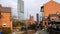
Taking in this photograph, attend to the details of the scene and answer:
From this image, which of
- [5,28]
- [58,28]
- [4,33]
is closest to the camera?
[58,28]

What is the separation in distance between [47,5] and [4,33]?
36941 mm

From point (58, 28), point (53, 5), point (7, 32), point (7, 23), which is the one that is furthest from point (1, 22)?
point (53, 5)

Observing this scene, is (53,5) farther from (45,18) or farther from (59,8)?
(45,18)

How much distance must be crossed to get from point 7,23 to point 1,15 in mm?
2597

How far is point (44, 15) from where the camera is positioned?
7469 cm

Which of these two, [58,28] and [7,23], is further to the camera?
[7,23]

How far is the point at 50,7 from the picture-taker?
243 feet

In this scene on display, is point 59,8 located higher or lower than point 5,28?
higher

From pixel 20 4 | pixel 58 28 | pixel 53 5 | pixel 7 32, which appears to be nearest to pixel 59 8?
pixel 53 5

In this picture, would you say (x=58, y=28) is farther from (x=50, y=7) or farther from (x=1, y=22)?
(x=50, y=7)

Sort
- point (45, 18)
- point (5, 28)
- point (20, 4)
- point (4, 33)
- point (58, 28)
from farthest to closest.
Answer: point (20, 4) → point (45, 18) → point (5, 28) → point (4, 33) → point (58, 28)

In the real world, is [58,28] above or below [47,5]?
below

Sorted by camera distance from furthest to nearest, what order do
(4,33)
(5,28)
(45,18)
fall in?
(45,18), (5,28), (4,33)

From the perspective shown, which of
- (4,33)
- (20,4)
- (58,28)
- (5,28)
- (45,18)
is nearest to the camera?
(58,28)
